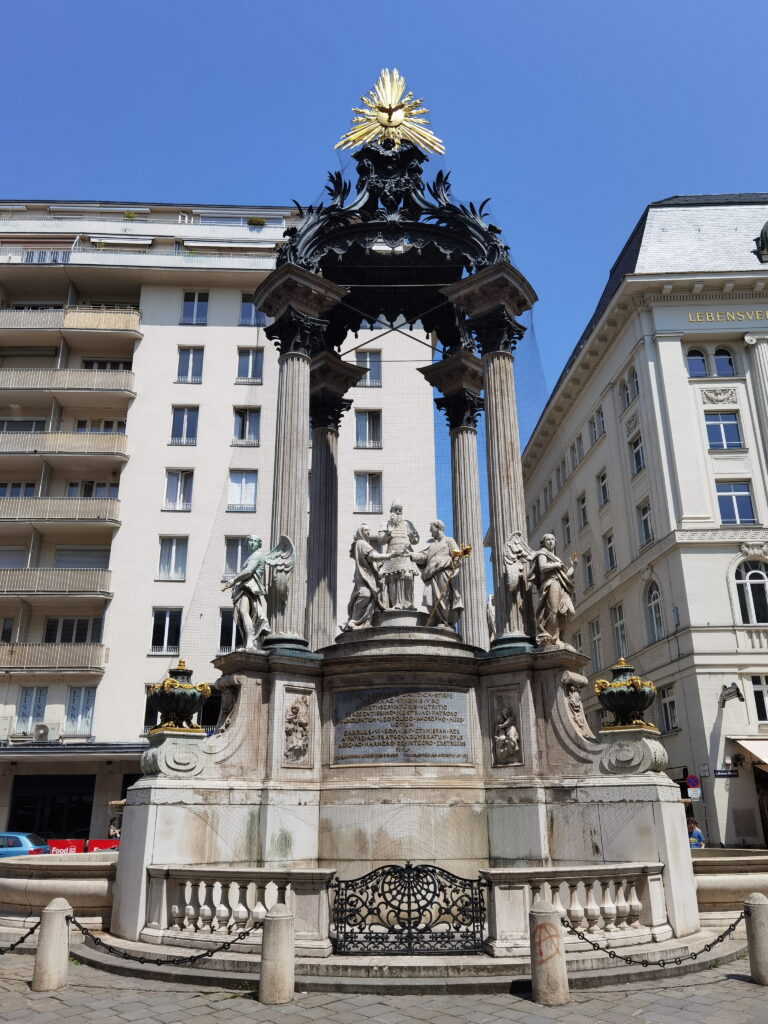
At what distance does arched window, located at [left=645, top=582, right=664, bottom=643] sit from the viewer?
3722 cm

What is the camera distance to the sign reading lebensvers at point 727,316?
126ft

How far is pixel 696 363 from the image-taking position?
38.8 m

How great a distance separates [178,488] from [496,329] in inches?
984

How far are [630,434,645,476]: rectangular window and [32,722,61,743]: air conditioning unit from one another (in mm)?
28490

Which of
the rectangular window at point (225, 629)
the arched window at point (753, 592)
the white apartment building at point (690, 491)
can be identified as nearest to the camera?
the white apartment building at point (690, 491)

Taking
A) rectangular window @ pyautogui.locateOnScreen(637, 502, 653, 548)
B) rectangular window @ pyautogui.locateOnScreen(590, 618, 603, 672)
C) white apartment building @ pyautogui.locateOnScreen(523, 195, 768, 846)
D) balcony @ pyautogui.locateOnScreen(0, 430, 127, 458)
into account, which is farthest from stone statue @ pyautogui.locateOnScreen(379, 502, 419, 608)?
rectangular window @ pyautogui.locateOnScreen(590, 618, 603, 672)

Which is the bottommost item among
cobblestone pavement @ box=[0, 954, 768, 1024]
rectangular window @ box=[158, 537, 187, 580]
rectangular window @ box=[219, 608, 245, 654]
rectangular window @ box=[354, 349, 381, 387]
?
cobblestone pavement @ box=[0, 954, 768, 1024]

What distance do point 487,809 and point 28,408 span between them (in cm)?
3510

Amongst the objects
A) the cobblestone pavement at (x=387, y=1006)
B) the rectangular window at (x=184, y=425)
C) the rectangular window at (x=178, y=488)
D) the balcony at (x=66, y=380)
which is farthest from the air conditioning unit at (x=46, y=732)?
the cobblestone pavement at (x=387, y=1006)

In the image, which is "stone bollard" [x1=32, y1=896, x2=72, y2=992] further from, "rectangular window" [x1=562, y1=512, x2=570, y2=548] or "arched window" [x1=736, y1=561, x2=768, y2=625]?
"rectangular window" [x1=562, y1=512, x2=570, y2=548]

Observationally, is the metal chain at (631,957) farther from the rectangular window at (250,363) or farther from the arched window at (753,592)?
the rectangular window at (250,363)

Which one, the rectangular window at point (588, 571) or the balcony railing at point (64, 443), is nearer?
the balcony railing at point (64, 443)

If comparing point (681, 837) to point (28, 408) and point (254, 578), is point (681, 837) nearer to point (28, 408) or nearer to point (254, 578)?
point (254, 578)

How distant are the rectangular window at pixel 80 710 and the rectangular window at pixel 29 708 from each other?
3.70 ft
